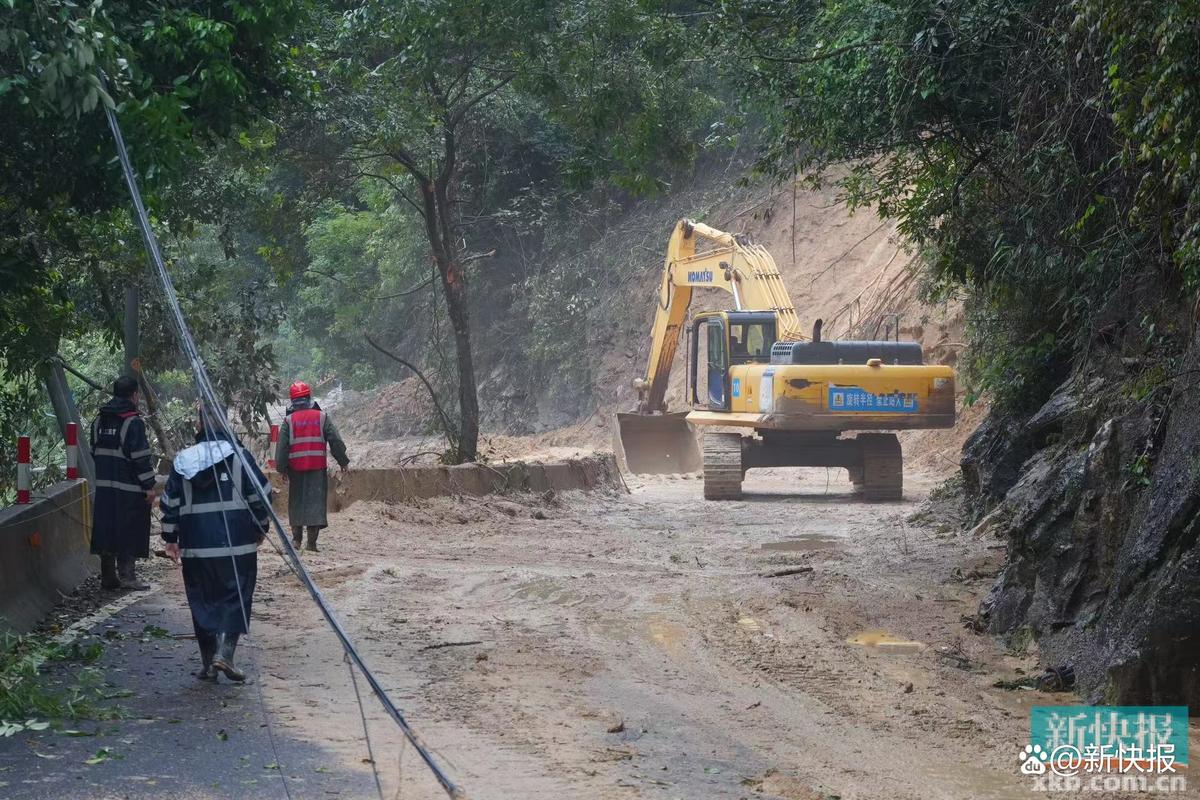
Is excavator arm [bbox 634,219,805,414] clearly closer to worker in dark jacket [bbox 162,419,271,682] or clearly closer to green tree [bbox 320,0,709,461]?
green tree [bbox 320,0,709,461]

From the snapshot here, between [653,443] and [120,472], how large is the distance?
17.7 metres

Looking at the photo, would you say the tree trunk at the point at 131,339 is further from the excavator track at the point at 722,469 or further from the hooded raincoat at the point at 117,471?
the excavator track at the point at 722,469

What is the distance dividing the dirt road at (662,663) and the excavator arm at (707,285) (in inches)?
338

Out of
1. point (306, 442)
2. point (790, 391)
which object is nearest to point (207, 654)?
point (306, 442)

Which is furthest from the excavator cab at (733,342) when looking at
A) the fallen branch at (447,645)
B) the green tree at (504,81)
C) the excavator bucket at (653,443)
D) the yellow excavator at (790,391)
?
the fallen branch at (447,645)

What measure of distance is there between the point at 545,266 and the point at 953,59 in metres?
34.1

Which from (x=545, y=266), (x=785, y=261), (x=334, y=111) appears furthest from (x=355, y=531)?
(x=545, y=266)

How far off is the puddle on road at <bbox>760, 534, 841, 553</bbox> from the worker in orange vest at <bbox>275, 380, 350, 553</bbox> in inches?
189

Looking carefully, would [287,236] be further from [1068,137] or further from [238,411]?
[1068,137]

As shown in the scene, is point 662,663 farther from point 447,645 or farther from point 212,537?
point 212,537

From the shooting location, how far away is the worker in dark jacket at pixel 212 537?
7.73m

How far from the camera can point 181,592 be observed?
11188 millimetres
